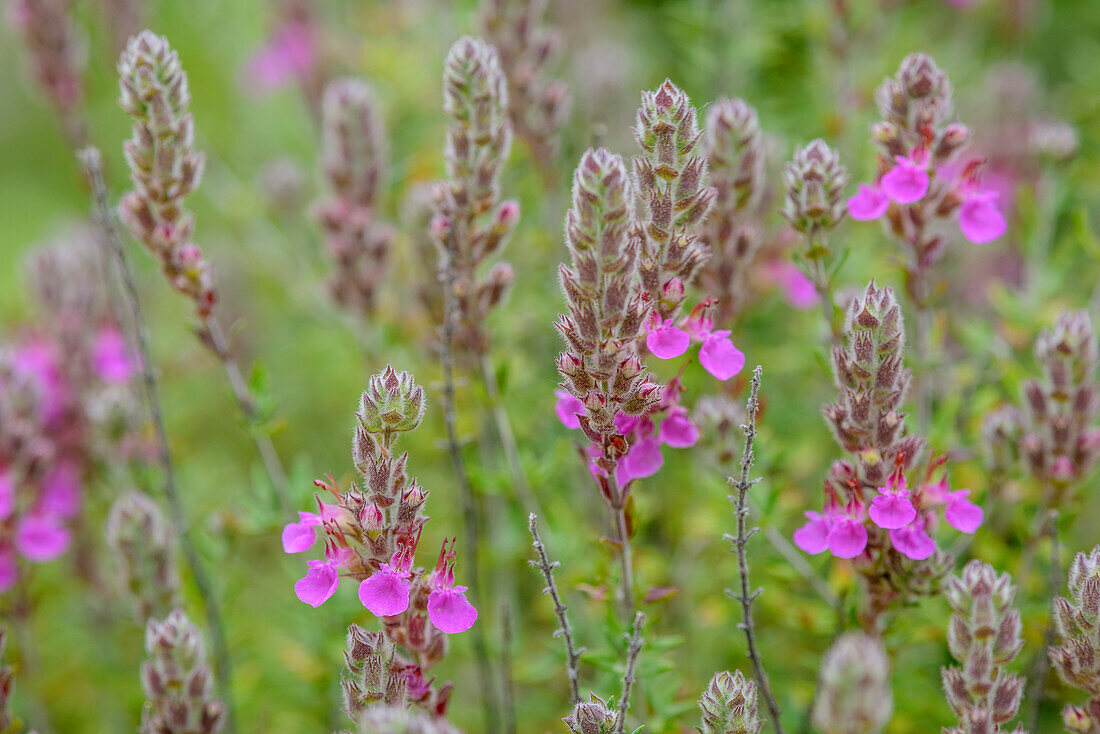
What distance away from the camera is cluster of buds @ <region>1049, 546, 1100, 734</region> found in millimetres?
1709

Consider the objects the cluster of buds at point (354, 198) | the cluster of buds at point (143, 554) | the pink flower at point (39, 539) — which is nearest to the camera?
the cluster of buds at point (143, 554)

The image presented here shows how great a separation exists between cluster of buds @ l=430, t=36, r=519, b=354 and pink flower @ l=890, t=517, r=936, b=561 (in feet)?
3.63

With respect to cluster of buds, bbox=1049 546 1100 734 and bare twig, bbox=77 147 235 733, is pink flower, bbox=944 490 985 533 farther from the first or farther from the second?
bare twig, bbox=77 147 235 733

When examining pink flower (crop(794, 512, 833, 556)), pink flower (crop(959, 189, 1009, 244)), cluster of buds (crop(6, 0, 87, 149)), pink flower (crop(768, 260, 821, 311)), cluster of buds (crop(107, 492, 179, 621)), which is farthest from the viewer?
cluster of buds (crop(6, 0, 87, 149))

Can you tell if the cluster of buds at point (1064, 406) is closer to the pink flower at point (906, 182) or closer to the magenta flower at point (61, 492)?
the pink flower at point (906, 182)

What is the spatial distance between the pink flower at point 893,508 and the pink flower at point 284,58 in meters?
3.97

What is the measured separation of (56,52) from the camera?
3.61 metres

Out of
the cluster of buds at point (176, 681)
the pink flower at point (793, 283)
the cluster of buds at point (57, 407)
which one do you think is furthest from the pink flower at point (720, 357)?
the cluster of buds at point (57, 407)

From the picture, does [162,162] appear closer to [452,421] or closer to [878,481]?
[452,421]

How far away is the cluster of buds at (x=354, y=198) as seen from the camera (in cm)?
296

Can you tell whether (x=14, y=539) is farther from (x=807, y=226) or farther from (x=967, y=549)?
(x=967, y=549)

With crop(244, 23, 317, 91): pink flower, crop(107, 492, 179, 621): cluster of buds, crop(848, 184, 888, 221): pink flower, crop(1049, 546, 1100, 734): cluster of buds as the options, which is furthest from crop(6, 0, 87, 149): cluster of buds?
crop(1049, 546, 1100, 734): cluster of buds

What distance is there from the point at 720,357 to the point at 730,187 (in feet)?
2.22

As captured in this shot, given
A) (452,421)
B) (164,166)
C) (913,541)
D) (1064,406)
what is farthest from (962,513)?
(164,166)
